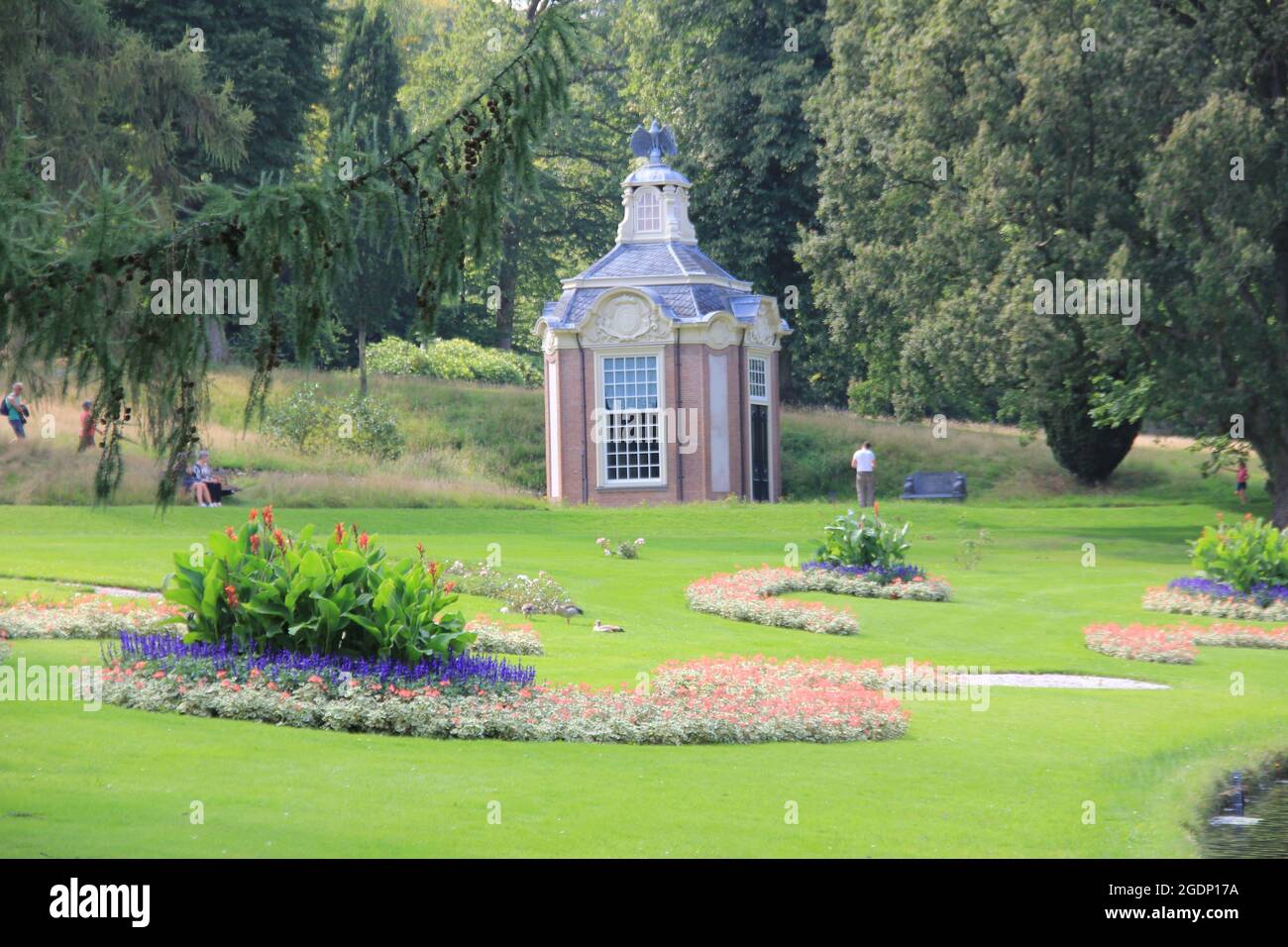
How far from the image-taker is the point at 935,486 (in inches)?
1681

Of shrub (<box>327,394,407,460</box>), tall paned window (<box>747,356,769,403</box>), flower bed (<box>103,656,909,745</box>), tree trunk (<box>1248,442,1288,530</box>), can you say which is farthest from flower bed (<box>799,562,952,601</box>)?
shrub (<box>327,394,407,460</box>)

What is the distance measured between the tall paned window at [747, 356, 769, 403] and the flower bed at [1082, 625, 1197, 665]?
21237 mm

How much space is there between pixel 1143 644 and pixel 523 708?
359 inches

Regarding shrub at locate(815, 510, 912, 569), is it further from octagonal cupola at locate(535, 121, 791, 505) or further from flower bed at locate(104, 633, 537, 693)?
octagonal cupola at locate(535, 121, 791, 505)

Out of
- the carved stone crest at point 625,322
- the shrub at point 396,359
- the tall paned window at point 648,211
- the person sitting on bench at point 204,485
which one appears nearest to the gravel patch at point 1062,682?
the person sitting on bench at point 204,485

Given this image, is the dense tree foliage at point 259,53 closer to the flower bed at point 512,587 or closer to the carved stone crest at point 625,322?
the carved stone crest at point 625,322

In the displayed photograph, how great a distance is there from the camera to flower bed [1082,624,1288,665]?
61.8 ft

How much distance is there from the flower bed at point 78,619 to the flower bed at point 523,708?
3.00m

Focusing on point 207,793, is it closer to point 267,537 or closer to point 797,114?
point 267,537

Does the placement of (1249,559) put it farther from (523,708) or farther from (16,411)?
(16,411)

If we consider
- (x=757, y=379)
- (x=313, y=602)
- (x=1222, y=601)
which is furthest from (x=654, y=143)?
(x=313, y=602)
